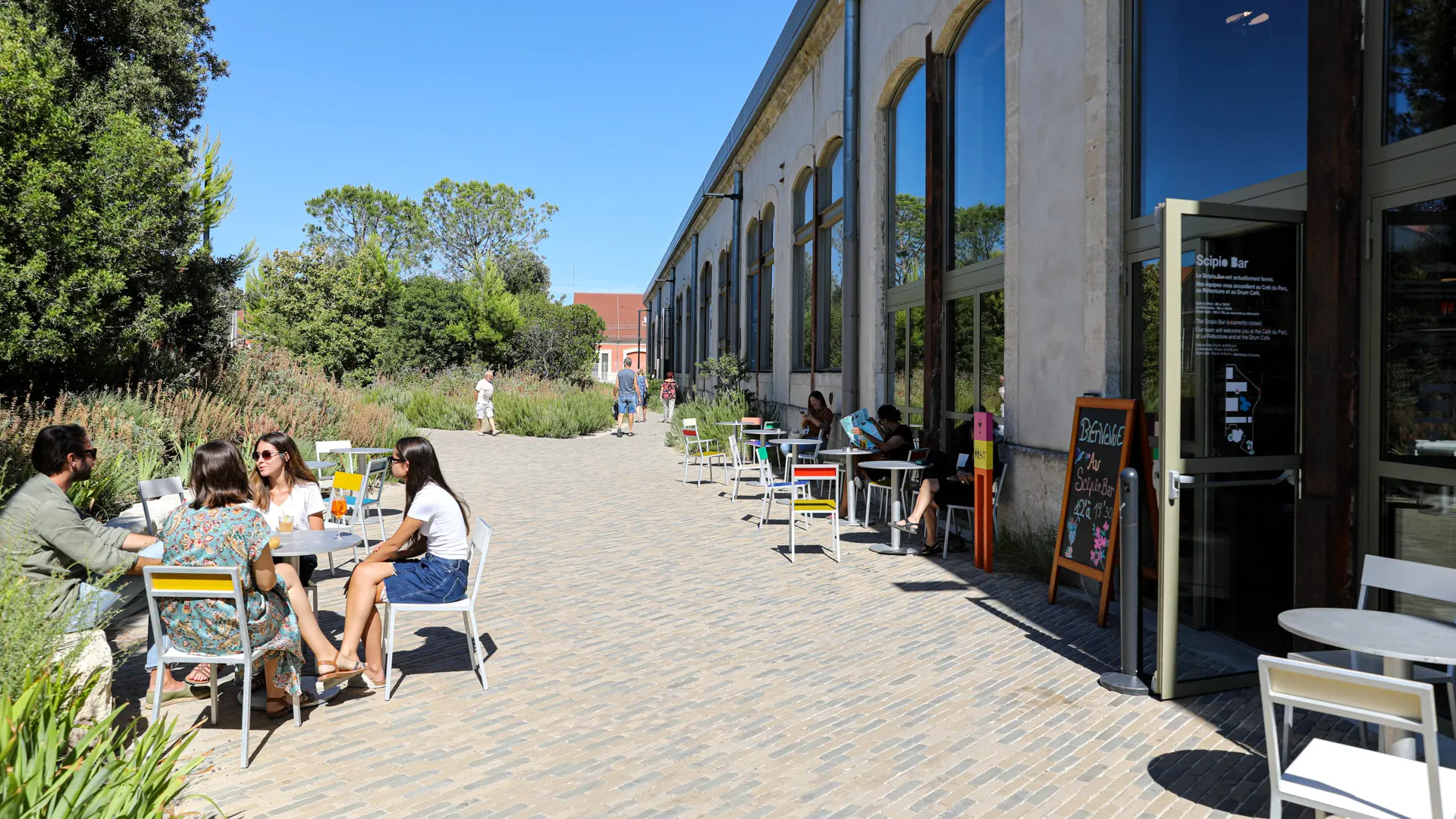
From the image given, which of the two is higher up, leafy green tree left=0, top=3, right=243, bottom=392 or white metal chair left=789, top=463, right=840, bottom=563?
leafy green tree left=0, top=3, right=243, bottom=392

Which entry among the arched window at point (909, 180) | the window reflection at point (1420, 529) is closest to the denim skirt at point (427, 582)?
the window reflection at point (1420, 529)

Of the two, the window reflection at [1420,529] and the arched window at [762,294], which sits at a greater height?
the arched window at [762,294]

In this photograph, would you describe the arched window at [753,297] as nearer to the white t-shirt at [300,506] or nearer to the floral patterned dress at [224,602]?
the white t-shirt at [300,506]

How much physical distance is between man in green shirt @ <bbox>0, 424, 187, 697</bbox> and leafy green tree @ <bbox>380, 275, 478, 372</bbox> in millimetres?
33016

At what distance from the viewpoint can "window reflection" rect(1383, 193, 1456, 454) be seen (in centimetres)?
428

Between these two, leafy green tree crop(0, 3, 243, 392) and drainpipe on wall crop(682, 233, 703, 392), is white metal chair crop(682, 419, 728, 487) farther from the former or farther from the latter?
drainpipe on wall crop(682, 233, 703, 392)

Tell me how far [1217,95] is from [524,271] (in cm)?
5571

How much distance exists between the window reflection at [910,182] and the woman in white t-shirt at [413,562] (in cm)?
740

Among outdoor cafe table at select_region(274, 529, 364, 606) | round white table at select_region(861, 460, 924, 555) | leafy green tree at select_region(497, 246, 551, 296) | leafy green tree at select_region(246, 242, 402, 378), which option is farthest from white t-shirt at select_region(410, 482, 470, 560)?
leafy green tree at select_region(497, 246, 551, 296)

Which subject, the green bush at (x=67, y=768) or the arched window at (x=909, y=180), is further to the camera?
the arched window at (x=909, y=180)

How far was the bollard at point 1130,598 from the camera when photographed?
15.4 feet

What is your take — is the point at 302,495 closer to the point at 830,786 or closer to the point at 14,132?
the point at 830,786

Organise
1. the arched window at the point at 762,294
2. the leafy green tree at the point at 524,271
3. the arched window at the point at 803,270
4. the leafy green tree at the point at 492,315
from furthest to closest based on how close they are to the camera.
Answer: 1. the leafy green tree at the point at 524,271
2. the leafy green tree at the point at 492,315
3. the arched window at the point at 762,294
4. the arched window at the point at 803,270

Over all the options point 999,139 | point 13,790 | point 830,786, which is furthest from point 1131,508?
point 999,139
